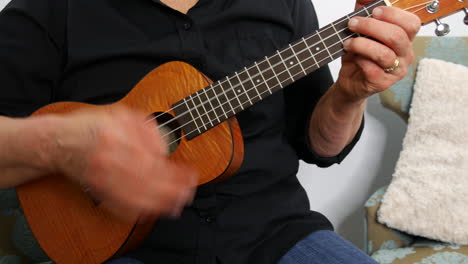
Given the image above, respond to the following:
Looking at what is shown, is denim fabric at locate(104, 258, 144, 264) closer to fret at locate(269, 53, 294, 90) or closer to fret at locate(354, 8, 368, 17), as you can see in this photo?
fret at locate(269, 53, 294, 90)

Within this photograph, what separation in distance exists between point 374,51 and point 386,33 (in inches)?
1.3

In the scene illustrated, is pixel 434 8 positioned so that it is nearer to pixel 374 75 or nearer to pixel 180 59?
pixel 374 75

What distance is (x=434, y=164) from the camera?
1.20 meters

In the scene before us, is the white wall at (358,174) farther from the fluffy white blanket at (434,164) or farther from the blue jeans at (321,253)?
the blue jeans at (321,253)

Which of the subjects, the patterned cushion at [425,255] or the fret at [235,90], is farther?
the patterned cushion at [425,255]

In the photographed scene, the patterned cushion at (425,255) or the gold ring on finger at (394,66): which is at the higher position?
the gold ring on finger at (394,66)

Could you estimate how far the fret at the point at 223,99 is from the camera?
796 millimetres

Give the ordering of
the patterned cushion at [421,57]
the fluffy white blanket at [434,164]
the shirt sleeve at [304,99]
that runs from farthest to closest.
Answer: the patterned cushion at [421,57], the fluffy white blanket at [434,164], the shirt sleeve at [304,99]

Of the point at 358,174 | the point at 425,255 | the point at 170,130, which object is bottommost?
the point at 358,174

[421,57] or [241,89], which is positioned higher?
[241,89]

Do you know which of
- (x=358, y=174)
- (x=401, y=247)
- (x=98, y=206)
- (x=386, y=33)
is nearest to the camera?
(x=386, y=33)

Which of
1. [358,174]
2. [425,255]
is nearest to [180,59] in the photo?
[425,255]

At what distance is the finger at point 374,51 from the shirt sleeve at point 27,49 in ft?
1.97

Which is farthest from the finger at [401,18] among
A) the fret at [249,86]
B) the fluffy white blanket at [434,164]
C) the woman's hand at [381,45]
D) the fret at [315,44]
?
the fluffy white blanket at [434,164]
